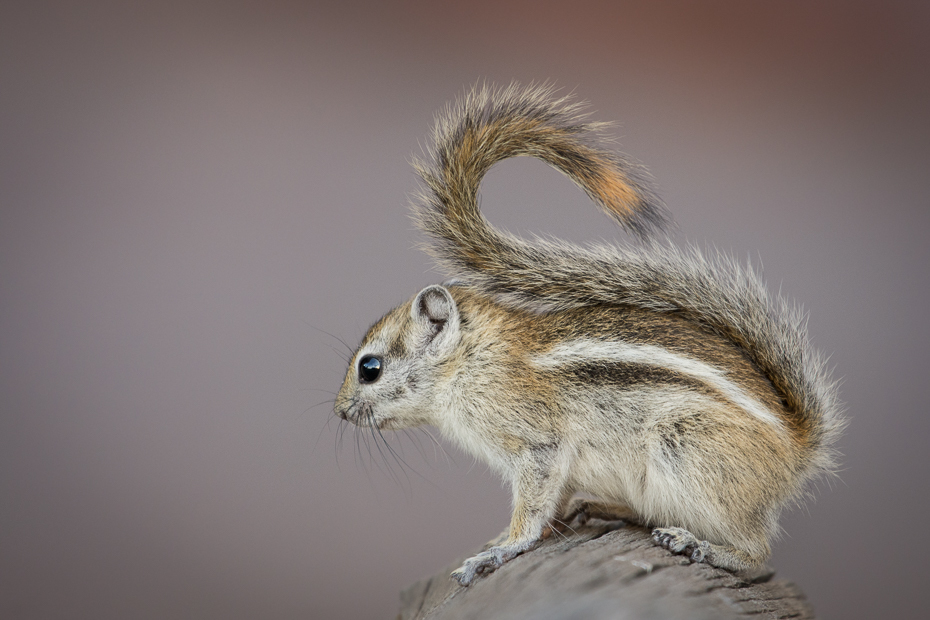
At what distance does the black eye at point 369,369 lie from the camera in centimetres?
217

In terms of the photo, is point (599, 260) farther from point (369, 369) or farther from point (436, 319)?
point (369, 369)

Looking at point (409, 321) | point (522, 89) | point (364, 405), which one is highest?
point (522, 89)

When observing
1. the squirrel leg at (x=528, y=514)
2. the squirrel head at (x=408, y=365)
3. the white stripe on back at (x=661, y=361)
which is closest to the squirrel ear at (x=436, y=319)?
the squirrel head at (x=408, y=365)

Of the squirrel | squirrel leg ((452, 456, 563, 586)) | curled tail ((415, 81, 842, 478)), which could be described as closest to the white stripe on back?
the squirrel

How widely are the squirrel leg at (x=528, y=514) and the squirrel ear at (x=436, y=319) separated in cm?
38

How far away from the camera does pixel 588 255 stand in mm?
2158

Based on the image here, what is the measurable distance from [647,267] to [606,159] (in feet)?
0.99

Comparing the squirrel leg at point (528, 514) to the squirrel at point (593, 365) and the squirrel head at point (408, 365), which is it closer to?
the squirrel at point (593, 365)

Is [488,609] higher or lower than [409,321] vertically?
lower

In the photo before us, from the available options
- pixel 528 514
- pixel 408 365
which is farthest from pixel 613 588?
pixel 408 365

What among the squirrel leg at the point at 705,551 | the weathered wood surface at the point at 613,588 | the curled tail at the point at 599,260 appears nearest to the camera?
the weathered wood surface at the point at 613,588

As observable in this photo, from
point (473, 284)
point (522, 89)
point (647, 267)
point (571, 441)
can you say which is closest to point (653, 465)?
point (571, 441)

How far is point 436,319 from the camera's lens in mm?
2158

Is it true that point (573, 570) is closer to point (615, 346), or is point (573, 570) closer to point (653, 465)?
point (653, 465)
